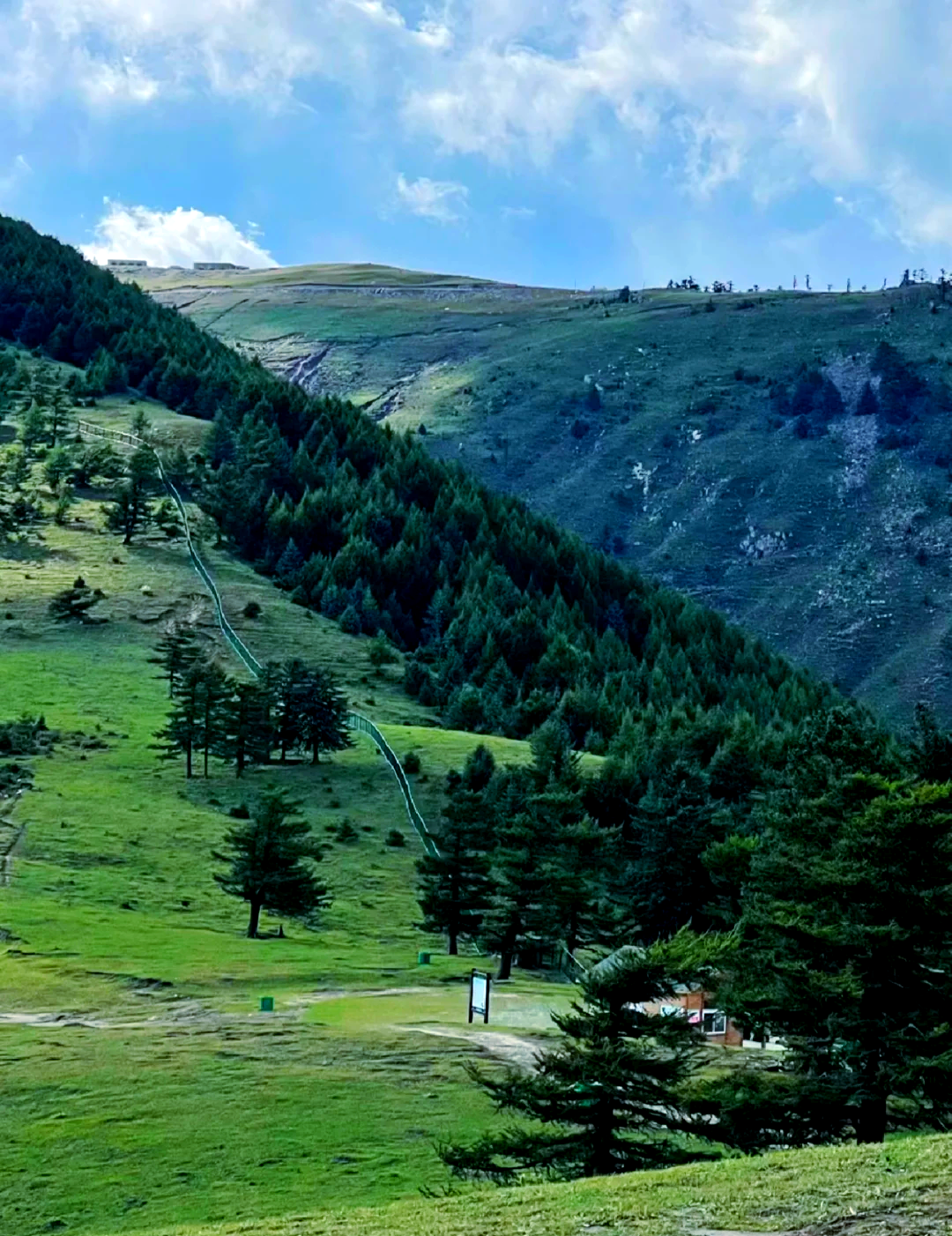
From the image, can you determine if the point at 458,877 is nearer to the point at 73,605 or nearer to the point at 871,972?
the point at 871,972

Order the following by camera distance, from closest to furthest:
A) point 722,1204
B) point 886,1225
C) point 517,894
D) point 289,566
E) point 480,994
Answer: point 886,1225
point 722,1204
point 480,994
point 517,894
point 289,566

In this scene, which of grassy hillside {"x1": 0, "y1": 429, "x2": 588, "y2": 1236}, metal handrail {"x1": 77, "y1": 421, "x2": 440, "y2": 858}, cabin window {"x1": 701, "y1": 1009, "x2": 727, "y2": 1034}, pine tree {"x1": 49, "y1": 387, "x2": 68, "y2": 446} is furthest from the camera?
pine tree {"x1": 49, "y1": 387, "x2": 68, "y2": 446}

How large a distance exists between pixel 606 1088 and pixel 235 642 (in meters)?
85.1

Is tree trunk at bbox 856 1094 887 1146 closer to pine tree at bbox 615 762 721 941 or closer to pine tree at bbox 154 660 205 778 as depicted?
pine tree at bbox 615 762 721 941

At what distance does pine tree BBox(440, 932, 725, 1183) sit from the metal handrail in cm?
3462

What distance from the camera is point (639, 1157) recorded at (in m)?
28.3

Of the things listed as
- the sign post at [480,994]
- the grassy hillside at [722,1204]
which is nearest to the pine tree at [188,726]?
the sign post at [480,994]

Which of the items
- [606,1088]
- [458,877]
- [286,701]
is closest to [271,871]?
[458,877]

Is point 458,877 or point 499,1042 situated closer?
point 499,1042

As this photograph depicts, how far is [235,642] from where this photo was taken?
110938mm

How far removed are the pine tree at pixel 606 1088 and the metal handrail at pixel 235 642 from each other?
114 feet

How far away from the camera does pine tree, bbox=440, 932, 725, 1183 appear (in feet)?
91.5

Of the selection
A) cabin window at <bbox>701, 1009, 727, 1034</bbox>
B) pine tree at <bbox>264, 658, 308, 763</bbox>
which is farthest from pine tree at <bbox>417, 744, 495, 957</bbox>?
pine tree at <bbox>264, 658, 308, 763</bbox>

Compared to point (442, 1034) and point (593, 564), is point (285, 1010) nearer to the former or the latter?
point (442, 1034)
